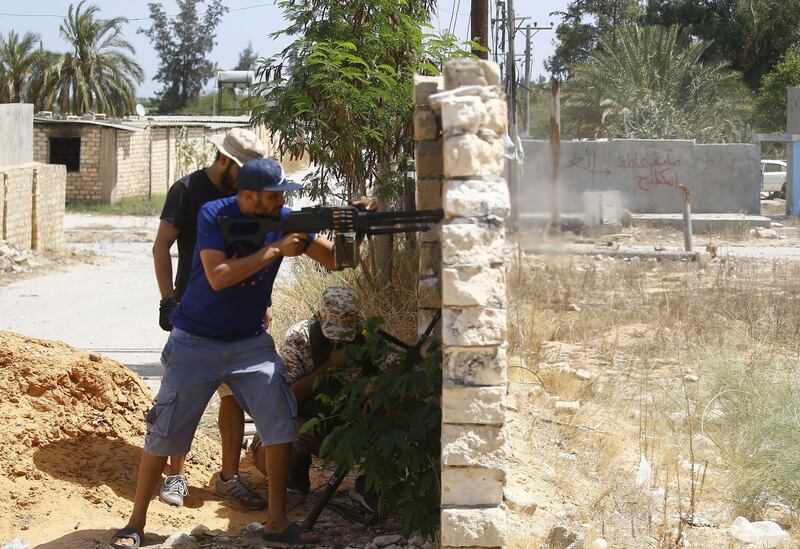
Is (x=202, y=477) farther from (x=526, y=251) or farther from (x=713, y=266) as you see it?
(x=713, y=266)

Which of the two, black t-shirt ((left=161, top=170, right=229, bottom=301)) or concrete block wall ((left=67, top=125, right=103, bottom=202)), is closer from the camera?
black t-shirt ((left=161, top=170, right=229, bottom=301))

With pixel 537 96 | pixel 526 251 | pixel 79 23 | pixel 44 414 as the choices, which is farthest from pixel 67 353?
pixel 537 96

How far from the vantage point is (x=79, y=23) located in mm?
38188

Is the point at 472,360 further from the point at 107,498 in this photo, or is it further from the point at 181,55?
the point at 181,55

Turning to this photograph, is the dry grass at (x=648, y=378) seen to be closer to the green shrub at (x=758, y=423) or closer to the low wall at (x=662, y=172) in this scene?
the green shrub at (x=758, y=423)

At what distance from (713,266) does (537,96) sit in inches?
1614

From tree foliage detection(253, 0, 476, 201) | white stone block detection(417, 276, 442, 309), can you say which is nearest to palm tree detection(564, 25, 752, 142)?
tree foliage detection(253, 0, 476, 201)

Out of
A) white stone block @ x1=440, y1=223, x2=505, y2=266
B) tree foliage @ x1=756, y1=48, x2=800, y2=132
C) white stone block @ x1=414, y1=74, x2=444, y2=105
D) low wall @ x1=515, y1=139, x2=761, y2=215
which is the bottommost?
white stone block @ x1=440, y1=223, x2=505, y2=266

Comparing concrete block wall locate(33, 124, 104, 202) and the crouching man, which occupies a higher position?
concrete block wall locate(33, 124, 104, 202)

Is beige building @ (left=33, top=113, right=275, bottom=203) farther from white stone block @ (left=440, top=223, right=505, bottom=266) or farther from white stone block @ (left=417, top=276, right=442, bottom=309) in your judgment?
white stone block @ (left=440, top=223, right=505, bottom=266)

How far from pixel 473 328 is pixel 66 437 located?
8.21 ft

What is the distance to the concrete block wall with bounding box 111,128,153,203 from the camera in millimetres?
26891

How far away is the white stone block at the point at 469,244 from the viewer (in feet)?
11.7

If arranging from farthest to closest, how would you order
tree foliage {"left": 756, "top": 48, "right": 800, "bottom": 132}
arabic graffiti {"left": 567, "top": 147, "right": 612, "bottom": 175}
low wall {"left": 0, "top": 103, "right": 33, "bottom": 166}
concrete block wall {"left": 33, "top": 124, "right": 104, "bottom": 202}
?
tree foliage {"left": 756, "top": 48, "right": 800, "bottom": 132} < concrete block wall {"left": 33, "top": 124, "right": 104, "bottom": 202} < arabic graffiti {"left": 567, "top": 147, "right": 612, "bottom": 175} < low wall {"left": 0, "top": 103, "right": 33, "bottom": 166}
